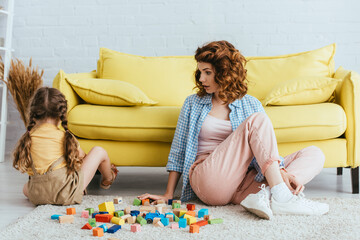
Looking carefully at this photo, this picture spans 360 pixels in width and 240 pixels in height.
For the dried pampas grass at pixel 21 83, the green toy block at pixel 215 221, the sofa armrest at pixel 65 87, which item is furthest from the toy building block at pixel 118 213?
the dried pampas grass at pixel 21 83

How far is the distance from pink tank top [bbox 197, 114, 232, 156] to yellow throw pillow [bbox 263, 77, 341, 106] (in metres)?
0.49

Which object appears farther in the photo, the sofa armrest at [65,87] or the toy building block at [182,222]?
the sofa armrest at [65,87]

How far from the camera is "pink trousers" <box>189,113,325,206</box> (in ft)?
5.98

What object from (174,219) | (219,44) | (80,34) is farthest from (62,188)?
(80,34)

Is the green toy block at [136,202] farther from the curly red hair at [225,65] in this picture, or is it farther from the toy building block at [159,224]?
the curly red hair at [225,65]

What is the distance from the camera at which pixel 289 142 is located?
94.9 inches

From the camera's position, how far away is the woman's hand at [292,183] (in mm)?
1842

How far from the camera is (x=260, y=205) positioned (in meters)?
1.71

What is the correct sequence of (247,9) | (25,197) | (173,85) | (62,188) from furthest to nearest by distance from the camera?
1. (247,9)
2. (173,85)
3. (25,197)
4. (62,188)

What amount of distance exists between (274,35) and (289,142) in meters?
1.59

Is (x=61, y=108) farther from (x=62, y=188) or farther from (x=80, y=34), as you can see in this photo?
(x=80, y=34)

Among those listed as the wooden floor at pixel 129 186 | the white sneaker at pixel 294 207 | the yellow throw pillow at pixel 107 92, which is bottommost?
the wooden floor at pixel 129 186

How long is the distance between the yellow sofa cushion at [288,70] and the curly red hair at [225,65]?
0.88 metres

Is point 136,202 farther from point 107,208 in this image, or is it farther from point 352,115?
point 352,115
